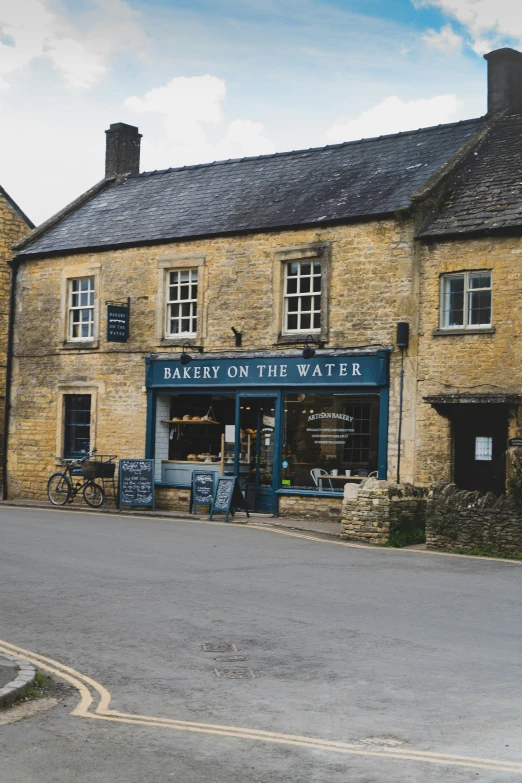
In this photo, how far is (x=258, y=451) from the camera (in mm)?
23781

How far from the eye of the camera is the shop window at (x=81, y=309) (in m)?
27.2

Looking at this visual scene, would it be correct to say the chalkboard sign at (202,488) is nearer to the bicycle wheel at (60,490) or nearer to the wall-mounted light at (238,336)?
the wall-mounted light at (238,336)

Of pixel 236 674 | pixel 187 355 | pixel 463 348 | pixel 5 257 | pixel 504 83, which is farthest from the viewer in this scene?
pixel 5 257

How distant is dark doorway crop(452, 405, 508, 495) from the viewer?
66.8ft

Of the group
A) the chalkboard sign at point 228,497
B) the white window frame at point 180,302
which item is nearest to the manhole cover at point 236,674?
the chalkboard sign at point 228,497

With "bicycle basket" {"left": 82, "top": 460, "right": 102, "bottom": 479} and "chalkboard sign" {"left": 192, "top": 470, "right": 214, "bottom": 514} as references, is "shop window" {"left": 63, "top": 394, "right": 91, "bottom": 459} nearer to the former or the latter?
"bicycle basket" {"left": 82, "top": 460, "right": 102, "bottom": 479}

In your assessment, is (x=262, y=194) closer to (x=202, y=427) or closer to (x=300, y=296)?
(x=300, y=296)

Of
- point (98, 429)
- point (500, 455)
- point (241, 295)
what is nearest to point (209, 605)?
point (500, 455)

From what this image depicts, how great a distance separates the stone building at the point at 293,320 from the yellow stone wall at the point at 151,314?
5 cm

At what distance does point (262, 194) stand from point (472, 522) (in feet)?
37.4

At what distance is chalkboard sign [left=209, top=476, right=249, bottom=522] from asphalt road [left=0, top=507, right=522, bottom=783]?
A: 5051 millimetres

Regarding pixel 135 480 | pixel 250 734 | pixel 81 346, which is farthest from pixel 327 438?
pixel 250 734

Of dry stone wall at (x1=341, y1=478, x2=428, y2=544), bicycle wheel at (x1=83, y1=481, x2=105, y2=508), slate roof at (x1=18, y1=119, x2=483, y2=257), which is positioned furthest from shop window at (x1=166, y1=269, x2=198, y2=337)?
dry stone wall at (x1=341, y1=478, x2=428, y2=544)

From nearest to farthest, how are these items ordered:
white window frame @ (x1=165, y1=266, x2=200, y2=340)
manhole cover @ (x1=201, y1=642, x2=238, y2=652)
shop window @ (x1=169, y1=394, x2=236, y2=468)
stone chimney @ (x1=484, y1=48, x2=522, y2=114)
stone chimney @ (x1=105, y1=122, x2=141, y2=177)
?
manhole cover @ (x1=201, y1=642, x2=238, y2=652)
stone chimney @ (x1=484, y1=48, x2=522, y2=114)
shop window @ (x1=169, y1=394, x2=236, y2=468)
white window frame @ (x1=165, y1=266, x2=200, y2=340)
stone chimney @ (x1=105, y1=122, x2=141, y2=177)
